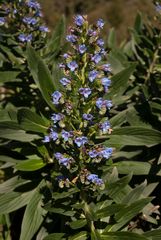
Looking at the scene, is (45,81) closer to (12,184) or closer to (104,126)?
(104,126)

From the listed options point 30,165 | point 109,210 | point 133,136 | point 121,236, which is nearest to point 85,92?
point 133,136

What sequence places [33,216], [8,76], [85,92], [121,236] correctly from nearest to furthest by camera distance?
[85,92] → [121,236] → [33,216] → [8,76]

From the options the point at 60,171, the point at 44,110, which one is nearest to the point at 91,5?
the point at 44,110

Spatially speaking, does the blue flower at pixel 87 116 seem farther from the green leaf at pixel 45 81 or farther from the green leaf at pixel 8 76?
the green leaf at pixel 8 76

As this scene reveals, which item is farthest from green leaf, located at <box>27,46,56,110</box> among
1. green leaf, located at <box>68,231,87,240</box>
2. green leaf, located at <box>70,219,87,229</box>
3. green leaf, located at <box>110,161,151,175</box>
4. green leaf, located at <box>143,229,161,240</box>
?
green leaf, located at <box>143,229,161,240</box>

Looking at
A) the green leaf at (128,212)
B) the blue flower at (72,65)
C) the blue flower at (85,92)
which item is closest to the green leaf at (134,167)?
the green leaf at (128,212)
